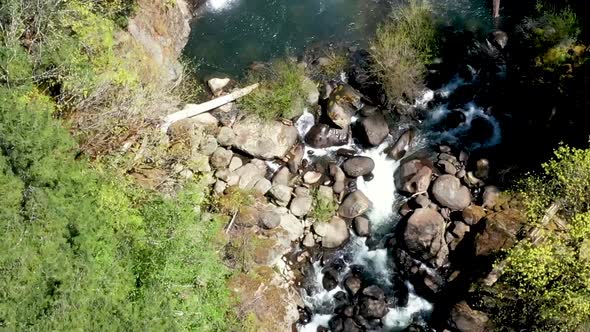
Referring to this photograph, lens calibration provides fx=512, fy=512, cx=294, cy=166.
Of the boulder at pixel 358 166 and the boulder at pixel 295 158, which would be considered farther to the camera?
the boulder at pixel 295 158

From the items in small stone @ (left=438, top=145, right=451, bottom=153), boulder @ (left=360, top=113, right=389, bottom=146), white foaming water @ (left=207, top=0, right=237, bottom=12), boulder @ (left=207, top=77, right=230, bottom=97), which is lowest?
small stone @ (left=438, top=145, right=451, bottom=153)

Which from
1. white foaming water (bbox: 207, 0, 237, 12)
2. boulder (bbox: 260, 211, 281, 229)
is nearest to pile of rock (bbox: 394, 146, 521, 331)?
boulder (bbox: 260, 211, 281, 229)

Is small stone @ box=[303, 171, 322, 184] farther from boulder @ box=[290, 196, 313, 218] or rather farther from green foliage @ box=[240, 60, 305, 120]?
green foliage @ box=[240, 60, 305, 120]

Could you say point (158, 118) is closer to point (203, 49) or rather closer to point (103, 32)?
point (103, 32)

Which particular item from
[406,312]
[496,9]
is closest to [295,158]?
[406,312]

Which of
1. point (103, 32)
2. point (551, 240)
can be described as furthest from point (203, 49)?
point (551, 240)

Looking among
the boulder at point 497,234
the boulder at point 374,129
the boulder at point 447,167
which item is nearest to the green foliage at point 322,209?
the boulder at point 374,129

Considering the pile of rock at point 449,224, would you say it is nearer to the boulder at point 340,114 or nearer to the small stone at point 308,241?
the boulder at point 340,114
